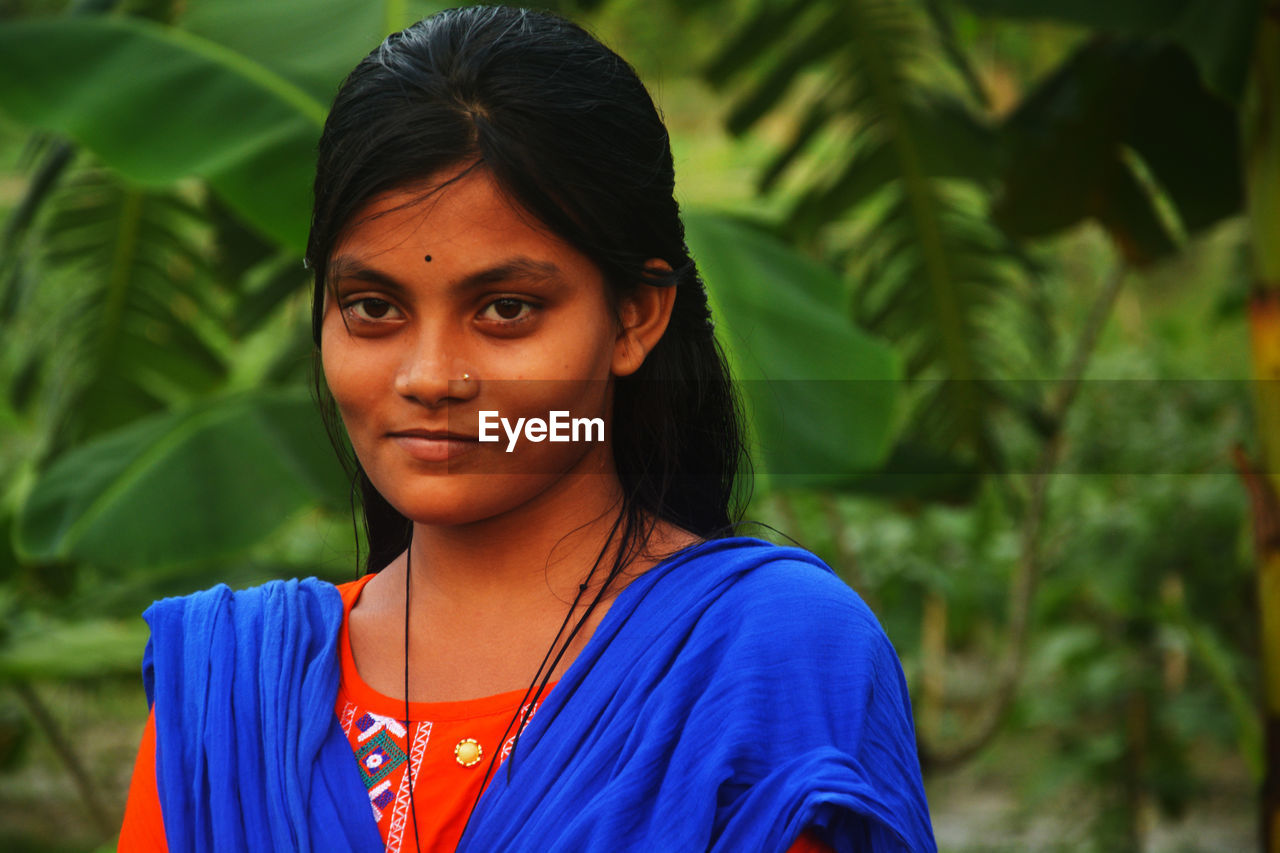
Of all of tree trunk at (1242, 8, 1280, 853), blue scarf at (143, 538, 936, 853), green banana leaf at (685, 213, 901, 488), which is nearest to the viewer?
blue scarf at (143, 538, 936, 853)

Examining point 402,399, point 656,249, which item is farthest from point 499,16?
point 402,399

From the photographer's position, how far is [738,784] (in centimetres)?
92

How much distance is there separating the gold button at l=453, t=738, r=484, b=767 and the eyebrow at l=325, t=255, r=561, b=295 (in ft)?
1.22

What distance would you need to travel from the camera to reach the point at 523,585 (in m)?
1.10

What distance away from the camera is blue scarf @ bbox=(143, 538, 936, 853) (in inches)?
35.4

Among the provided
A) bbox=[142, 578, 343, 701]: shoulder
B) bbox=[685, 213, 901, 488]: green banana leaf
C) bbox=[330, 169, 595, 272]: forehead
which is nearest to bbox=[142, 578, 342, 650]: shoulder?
bbox=[142, 578, 343, 701]: shoulder

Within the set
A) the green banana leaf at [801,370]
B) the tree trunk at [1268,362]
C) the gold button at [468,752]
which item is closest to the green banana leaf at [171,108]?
the green banana leaf at [801,370]

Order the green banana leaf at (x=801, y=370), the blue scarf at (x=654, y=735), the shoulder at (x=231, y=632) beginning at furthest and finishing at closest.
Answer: the green banana leaf at (x=801, y=370), the shoulder at (x=231, y=632), the blue scarf at (x=654, y=735)

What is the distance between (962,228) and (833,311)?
4.76ft

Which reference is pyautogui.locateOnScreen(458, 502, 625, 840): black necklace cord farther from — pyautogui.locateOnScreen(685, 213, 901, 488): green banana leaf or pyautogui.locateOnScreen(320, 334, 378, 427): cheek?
pyautogui.locateOnScreen(685, 213, 901, 488): green banana leaf

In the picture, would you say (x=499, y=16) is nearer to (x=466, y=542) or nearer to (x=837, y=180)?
(x=466, y=542)

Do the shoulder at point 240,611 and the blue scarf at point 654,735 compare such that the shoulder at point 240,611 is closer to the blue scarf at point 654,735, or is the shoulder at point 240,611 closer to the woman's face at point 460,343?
the blue scarf at point 654,735

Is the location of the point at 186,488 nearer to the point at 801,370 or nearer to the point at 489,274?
the point at 801,370

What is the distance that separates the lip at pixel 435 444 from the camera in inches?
39.7
